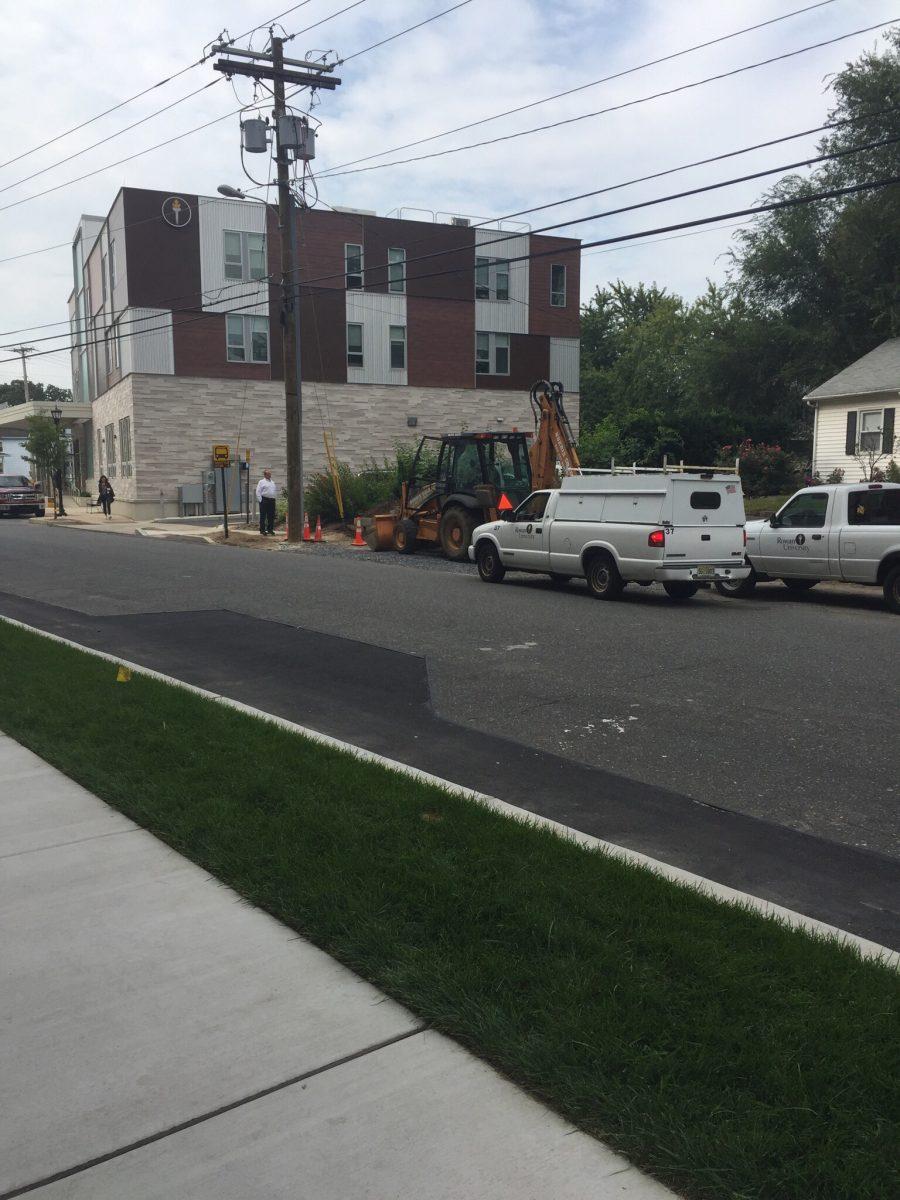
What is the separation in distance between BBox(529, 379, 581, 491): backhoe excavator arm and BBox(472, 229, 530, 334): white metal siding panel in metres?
28.2

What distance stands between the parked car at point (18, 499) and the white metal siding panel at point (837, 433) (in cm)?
3116

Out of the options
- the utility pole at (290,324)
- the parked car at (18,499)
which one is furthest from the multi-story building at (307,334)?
the utility pole at (290,324)

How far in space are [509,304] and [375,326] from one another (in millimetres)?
6766

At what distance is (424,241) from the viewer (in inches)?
1841

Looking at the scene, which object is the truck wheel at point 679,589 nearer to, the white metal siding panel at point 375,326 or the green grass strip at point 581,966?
the green grass strip at point 581,966

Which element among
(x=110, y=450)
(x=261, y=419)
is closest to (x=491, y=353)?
(x=261, y=419)

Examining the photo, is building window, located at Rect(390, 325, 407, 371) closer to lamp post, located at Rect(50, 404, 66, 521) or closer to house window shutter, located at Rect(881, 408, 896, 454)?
lamp post, located at Rect(50, 404, 66, 521)

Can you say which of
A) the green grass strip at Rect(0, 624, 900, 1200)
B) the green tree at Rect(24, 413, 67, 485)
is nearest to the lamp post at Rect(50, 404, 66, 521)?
the green tree at Rect(24, 413, 67, 485)

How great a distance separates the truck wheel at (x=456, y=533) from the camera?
2108 centimetres

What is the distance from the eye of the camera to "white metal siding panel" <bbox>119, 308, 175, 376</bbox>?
4100 centimetres

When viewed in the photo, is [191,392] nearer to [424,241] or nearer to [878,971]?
[424,241]

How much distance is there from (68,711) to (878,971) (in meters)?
5.69

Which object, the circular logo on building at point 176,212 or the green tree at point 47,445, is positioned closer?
the circular logo on building at point 176,212

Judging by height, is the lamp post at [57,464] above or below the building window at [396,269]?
below
